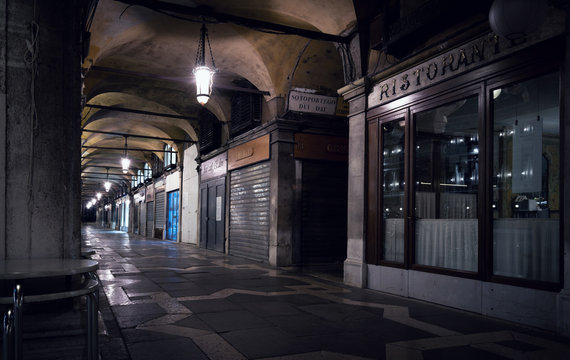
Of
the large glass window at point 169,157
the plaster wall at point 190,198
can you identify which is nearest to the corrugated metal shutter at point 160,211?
the large glass window at point 169,157

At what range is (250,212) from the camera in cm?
1254

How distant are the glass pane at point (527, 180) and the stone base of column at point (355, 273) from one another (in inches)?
104

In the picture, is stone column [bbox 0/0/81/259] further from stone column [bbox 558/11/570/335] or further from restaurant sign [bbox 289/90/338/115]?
restaurant sign [bbox 289/90/338/115]

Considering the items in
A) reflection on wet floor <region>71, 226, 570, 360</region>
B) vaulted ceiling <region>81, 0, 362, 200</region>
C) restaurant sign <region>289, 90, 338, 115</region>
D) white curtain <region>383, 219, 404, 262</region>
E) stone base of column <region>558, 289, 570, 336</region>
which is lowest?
reflection on wet floor <region>71, 226, 570, 360</region>

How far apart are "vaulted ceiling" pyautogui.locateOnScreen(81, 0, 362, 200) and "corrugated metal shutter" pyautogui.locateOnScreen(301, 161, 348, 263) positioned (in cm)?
199

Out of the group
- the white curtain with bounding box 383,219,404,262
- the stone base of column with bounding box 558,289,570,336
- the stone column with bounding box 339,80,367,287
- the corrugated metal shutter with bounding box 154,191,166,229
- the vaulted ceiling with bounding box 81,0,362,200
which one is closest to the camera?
the stone base of column with bounding box 558,289,570,336

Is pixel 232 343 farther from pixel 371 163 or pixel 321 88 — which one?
pixel 321 88

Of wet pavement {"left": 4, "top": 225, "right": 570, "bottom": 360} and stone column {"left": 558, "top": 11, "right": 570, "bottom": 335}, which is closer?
wet pavement {"left": 4, "top": 225, "right": 570, "bottom": 360}

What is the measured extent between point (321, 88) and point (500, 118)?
6.05 meters

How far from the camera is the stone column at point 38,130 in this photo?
3500mm

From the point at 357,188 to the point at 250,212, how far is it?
531cm

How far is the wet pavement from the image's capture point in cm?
378

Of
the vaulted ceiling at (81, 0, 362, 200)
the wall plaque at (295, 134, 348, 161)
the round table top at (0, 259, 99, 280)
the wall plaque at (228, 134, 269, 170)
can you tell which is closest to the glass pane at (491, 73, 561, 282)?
the vaulted ceiling at (81, 0, 362, 200)

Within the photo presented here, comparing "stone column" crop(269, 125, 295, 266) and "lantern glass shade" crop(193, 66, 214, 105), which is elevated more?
"lantern glass shade" crop(193, 66, 214, 105)
